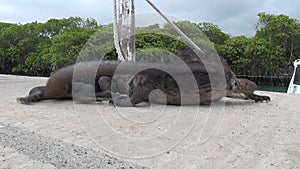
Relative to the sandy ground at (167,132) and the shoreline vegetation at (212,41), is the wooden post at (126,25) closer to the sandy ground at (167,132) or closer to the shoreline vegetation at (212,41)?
the sandy ground at (167,132)

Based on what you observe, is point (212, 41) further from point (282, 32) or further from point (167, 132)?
point (167, 132)

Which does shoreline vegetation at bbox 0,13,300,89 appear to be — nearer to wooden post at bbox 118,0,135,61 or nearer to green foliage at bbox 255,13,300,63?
green foliage at bbox 255,13,300,63

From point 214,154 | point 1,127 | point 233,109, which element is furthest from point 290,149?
point 1,127

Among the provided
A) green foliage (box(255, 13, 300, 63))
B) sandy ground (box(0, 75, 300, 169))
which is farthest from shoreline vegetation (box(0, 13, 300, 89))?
sandy ground (box(0, 75, 300, 169))

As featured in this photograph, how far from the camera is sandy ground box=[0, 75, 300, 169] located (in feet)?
5.24

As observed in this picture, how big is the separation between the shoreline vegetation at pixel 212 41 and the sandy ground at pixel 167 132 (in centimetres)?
1362

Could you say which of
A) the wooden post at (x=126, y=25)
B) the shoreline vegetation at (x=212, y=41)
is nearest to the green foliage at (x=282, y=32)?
the shoreline vegetation at (x=212, y=41)

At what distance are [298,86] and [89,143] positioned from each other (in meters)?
9.29

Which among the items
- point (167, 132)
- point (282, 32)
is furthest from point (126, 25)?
point (282, 32)

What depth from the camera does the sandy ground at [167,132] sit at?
1.60 meters

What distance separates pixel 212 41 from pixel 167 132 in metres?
18.0

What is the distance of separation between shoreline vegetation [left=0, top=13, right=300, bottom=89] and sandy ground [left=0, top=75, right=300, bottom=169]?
13.6 metres

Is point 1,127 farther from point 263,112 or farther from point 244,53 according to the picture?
point 244,53

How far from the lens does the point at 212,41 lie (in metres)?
19.5
